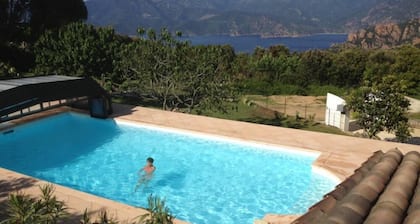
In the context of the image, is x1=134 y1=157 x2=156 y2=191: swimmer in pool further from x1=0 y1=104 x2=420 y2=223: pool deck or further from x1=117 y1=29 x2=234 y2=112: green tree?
x1=117 y1=29 x2=234 y2=112: green tree

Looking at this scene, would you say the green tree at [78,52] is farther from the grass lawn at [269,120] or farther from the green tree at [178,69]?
the grass lawn at [269,120]

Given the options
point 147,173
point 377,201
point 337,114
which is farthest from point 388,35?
point 377,201

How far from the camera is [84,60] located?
24.5m

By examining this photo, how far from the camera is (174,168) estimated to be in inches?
607

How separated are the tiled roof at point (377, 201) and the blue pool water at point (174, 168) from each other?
4.55m

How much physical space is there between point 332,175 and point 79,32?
734 inches

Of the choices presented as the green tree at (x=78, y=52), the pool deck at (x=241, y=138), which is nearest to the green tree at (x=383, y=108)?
the pool deck at (x=241, y=138)

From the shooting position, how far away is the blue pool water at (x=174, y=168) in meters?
12.5

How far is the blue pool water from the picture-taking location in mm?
12492

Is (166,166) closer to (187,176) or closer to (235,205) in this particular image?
(187,176)

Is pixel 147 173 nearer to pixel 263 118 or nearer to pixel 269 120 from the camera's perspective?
pixel 269 120

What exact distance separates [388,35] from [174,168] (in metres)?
175

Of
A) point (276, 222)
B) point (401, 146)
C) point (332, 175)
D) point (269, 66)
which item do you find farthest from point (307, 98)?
point (276, 222)

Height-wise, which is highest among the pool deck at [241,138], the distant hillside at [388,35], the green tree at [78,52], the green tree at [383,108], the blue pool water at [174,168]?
the distant hillside at [388,35]
